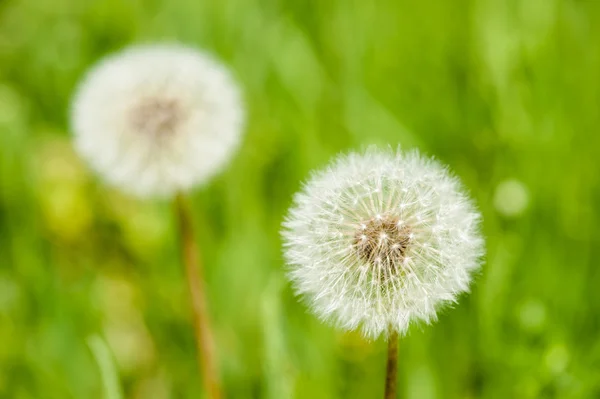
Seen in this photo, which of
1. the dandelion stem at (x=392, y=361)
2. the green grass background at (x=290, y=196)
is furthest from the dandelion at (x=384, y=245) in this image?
the green grass background at (x=290, y=196)

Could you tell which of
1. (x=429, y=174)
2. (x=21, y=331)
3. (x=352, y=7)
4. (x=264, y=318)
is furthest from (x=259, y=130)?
(x=429, y=174)

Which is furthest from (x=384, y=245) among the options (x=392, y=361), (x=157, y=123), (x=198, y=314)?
(x=157, y=123)

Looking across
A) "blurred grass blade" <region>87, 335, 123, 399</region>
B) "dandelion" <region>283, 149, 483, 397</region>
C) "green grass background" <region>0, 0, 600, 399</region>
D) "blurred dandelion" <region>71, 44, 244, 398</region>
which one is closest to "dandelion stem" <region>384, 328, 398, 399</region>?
"dandelion" <region>283, 149, 483, 397</region>

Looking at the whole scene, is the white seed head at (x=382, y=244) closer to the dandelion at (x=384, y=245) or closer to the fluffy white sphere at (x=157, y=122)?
the dandelion at (x=384, y=245)

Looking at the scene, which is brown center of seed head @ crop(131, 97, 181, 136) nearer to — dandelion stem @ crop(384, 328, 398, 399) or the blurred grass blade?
the blurred grass blade

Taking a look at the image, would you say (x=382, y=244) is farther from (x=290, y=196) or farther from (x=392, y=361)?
(x=290, y=196)

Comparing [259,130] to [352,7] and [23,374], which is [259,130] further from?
[23,374]

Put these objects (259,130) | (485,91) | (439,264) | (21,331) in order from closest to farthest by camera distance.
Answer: (439,264), (21,331), (485,91), (259,130)
